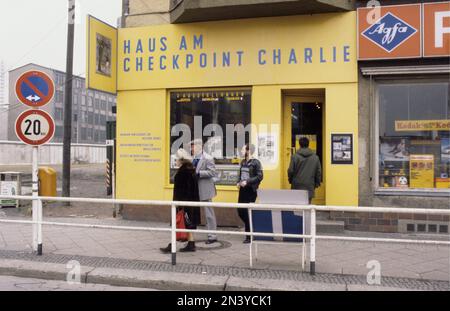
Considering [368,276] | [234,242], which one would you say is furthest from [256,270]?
[234,242]

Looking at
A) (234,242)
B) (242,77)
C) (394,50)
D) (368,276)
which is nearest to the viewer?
(368,276)

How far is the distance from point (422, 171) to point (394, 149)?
0.69m

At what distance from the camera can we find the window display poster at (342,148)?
9297 mm

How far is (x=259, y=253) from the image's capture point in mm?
7473

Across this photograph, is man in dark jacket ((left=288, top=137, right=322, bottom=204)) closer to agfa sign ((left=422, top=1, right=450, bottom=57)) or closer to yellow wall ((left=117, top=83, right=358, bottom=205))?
yellow wall ((left=117, top=83, right=358, bottom=205))

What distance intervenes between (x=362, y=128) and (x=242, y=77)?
2685mm

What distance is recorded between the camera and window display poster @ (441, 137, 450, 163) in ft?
30.2

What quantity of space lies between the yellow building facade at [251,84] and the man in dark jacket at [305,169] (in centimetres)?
79

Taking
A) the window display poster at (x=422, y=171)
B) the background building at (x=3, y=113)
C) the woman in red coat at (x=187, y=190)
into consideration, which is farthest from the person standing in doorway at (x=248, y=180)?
the background building at (x=3, y=113)

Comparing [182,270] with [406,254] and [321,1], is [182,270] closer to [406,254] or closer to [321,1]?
[406,254]

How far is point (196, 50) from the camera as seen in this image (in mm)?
10125

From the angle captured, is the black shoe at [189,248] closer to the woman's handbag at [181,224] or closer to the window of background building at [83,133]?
the woman's handbag at [181,224]
